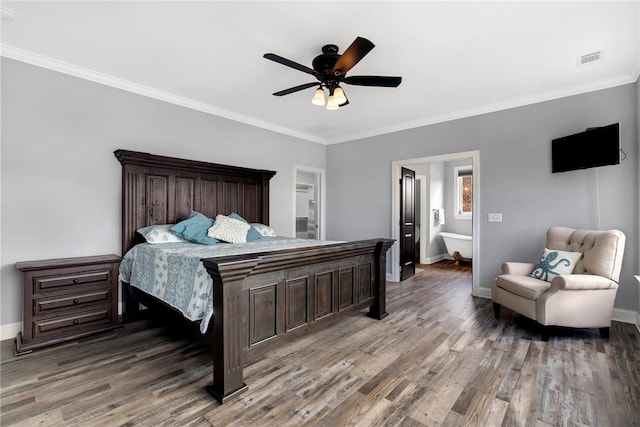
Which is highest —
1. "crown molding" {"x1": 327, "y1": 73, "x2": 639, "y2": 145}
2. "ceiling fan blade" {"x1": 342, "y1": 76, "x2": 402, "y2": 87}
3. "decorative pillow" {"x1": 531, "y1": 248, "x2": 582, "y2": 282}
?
"crown molding" {"x1": 327, "y1": 73, "x2": 639, "y2": 145}

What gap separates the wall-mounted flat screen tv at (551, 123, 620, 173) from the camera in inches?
121

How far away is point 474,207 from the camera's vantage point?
14.1 feet

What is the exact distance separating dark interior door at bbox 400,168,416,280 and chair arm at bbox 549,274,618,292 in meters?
2.58

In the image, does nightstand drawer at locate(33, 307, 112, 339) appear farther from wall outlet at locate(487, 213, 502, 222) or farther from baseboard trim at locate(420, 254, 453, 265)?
baseboard trim at locate(420, 254, 453, 265)

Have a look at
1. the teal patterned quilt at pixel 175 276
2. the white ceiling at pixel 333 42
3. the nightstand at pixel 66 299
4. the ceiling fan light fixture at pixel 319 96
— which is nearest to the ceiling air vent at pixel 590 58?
the white ceiling at pixel 333 42

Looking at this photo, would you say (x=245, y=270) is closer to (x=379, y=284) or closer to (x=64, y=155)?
(x=379, y=284)

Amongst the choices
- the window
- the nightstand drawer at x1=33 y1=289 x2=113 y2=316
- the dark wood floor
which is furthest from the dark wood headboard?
the window

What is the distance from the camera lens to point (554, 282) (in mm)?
2807

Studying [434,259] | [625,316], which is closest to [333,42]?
[625,316]

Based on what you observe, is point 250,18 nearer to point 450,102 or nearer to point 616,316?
point 450,102

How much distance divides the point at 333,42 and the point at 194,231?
8.27 ft

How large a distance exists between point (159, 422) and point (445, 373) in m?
1.93

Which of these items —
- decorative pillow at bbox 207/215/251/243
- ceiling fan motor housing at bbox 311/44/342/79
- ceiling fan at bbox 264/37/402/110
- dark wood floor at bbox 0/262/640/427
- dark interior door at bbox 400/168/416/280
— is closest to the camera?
dark wood floor at bbox 0/262/640/427

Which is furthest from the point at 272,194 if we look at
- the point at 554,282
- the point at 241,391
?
the point at 554,282
